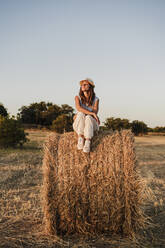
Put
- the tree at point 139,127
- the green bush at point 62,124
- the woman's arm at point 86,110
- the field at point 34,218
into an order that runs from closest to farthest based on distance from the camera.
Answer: the field at point 34,218
the woman's arm at point 86,110
the green bush at point 62,124
the tree at point 139,127

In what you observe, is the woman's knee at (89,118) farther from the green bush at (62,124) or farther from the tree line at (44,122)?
the green bush at (62,124)

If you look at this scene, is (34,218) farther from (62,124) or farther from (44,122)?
(44,122)

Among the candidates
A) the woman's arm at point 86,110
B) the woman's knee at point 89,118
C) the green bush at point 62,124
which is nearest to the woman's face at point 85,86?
the woman's arm at point 86,110

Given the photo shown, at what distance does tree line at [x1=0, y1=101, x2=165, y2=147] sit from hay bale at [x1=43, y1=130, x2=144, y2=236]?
2.61 ft

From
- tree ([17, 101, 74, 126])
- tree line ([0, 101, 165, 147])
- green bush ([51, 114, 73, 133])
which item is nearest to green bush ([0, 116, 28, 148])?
tree line ([0, 101, 165, 147])

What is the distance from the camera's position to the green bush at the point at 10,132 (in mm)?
13969

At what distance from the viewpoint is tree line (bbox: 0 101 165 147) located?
14.2 m

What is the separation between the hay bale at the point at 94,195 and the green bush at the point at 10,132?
1016cm

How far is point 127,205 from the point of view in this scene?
423cm

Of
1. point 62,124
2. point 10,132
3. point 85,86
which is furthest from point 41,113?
point 85,86

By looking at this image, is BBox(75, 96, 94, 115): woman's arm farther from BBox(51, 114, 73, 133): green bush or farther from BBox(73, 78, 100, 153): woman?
BBox(51, 114, 73, 133): green bush

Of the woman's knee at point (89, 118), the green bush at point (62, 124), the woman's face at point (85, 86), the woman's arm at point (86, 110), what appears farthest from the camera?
the green bush at point (62, 124)

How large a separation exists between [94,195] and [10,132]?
10.6m

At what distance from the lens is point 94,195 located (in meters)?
4.30
